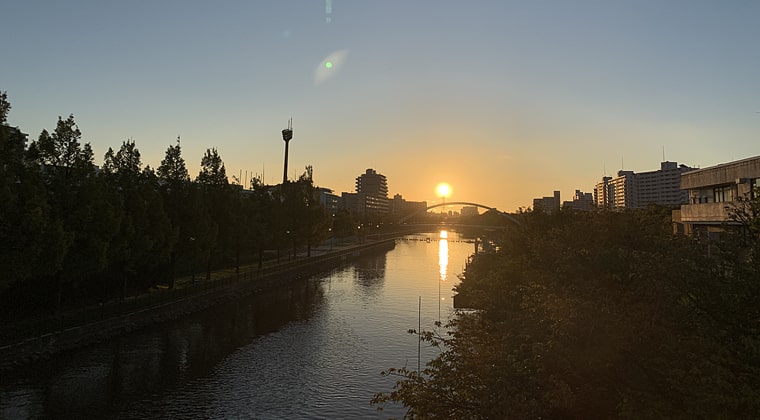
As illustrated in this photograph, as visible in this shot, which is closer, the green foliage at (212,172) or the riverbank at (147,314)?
the riverbank at (147,314)

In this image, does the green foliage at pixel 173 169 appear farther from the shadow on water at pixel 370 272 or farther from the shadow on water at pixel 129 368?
the shadow on water at pixel 370 272

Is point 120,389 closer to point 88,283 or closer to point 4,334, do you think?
point 4,334

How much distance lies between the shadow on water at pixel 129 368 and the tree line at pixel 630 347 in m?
16.1

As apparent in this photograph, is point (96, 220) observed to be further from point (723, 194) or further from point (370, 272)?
point (370, 272)

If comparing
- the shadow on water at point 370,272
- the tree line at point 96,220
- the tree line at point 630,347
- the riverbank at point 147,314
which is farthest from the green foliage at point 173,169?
the tree line at point 630,347

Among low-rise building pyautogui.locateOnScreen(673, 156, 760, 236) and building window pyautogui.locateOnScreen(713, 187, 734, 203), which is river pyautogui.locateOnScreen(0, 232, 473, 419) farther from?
building window pyautogui.locateOnScreen(713, 187, 734, 203)

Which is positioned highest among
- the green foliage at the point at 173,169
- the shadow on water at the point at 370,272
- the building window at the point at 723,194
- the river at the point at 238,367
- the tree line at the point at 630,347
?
the green foliage at the point at 173,169

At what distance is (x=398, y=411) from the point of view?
21.6 metres

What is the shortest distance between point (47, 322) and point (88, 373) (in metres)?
4.48

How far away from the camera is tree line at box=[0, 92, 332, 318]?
77.2 ft

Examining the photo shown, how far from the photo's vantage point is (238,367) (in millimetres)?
26766

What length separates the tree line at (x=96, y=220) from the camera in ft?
77.2

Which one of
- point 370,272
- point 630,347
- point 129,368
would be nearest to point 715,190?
point 630,347

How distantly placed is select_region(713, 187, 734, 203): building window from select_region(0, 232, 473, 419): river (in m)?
20.5
